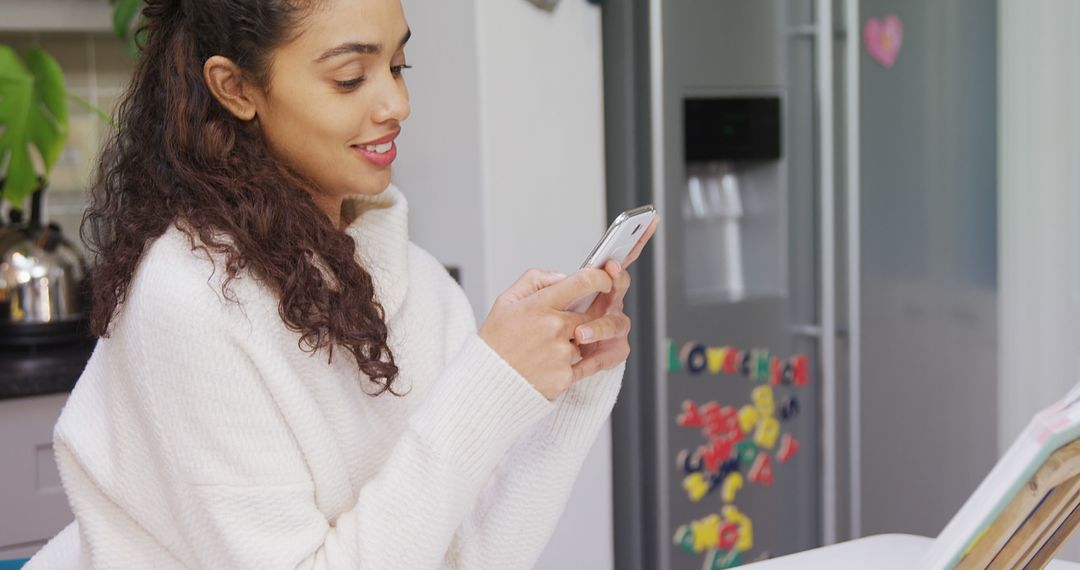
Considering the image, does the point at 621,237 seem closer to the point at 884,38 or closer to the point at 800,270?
the point at 800,270

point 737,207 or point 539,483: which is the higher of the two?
point 737,207

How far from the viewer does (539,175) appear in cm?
230

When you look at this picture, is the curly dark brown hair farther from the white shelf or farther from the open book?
the white shelf

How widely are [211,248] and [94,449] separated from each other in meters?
0.23

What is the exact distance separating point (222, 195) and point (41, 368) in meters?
1.36

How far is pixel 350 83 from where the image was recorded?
1.14 meters

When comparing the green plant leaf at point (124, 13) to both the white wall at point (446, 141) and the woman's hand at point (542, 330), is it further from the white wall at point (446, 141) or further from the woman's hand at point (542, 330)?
the woman's hand at point (542, 330)

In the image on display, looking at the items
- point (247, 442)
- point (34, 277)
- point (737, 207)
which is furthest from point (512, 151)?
point (247, 442)

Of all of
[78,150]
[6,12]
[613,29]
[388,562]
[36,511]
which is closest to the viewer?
[388,562]

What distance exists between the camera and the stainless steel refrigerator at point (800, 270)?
2436 millimetres

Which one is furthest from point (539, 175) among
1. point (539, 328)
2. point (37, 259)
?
point (539, 328)

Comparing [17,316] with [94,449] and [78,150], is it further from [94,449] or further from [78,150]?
[94,449]

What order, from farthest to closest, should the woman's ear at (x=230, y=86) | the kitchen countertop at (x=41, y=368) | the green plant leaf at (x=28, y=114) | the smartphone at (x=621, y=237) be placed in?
the green plant leaf at (x=28, y=114)
the kitchen countertop at (x=41, y=368)
the woman's ear at (x=230, y=86)
the smartphone at (x=621, y=237)

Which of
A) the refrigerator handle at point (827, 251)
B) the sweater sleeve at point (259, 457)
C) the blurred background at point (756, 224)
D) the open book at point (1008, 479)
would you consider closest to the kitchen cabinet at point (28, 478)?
the blurred background at point (756, 224)
